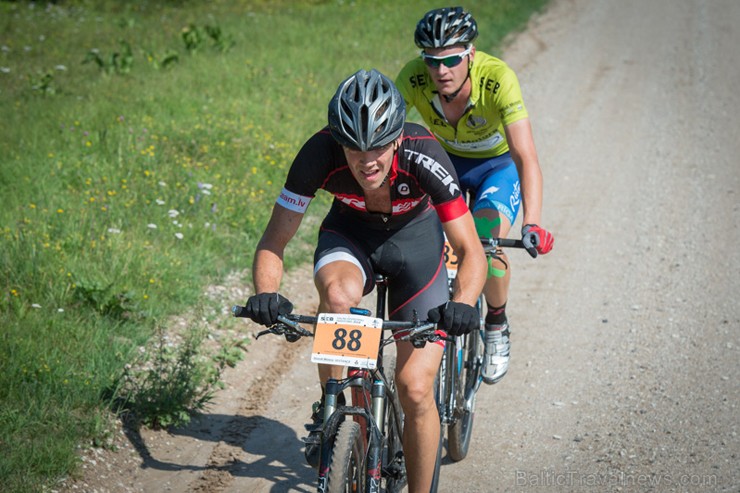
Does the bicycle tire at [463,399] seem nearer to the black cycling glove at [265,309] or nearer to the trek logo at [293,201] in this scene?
the trek logo at [293,201]

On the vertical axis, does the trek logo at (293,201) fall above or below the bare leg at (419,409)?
above

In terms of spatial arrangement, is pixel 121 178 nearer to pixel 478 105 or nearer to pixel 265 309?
pixel 478 105

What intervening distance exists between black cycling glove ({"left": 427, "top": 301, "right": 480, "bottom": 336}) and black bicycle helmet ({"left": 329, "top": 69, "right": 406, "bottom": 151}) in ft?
2.71

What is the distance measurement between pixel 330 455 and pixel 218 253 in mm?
4328

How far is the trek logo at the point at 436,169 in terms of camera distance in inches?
160

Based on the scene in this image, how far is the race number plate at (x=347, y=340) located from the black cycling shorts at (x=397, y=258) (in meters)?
0.71

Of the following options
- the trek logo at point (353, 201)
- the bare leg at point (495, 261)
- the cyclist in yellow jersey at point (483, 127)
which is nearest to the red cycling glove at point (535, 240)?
the cyclist in yellow jersey at point (483, 127)

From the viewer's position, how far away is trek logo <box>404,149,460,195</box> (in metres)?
4.07

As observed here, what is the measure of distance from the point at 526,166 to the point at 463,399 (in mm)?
1569

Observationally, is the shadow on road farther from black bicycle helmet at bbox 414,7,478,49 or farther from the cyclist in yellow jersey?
black bicycle helmet at bbox 414,7,478,49

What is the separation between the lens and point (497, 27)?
16281 mm

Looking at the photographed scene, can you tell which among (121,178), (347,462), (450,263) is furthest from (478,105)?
(121,178)

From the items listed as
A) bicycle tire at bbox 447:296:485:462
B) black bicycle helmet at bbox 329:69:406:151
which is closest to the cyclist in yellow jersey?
bicycle tire at bbox 447:296:485:462

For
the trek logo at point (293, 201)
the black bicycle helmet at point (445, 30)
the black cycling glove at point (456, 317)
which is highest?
the black bicycle helmet at point (445, 30)
